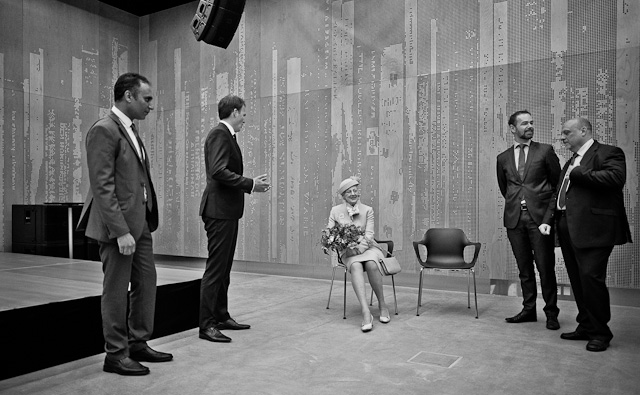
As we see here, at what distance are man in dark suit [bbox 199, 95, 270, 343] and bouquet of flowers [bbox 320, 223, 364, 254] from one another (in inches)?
36.2

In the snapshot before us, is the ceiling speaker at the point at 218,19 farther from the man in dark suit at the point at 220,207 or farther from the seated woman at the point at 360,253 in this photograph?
the seated woman at the point at 360,253

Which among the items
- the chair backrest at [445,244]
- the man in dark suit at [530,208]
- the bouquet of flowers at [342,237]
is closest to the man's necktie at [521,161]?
the man in dark suit at [530,208]

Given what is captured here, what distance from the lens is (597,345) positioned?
3.61 m

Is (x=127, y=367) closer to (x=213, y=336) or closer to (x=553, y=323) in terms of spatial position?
(x=213, y=336)

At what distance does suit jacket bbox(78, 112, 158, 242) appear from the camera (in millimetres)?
2953

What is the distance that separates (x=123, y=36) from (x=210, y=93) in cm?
204

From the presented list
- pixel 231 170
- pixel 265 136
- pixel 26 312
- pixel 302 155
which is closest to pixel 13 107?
pixel 265 136

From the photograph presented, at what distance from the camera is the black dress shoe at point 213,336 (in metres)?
3.90

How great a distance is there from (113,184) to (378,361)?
2.00 m

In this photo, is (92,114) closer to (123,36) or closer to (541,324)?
(123,36)

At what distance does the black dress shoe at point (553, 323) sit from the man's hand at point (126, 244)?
334 cm

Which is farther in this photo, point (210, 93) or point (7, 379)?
point (210, 93)

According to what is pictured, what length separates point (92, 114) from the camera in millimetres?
8250

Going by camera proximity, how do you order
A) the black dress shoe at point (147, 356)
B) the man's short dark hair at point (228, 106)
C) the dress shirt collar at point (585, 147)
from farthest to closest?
1. the man's short dark hair at point (228, 106)
2. the dress shirt collar at point (585, 147)
3. the black dress shoe at point (147, 356)
